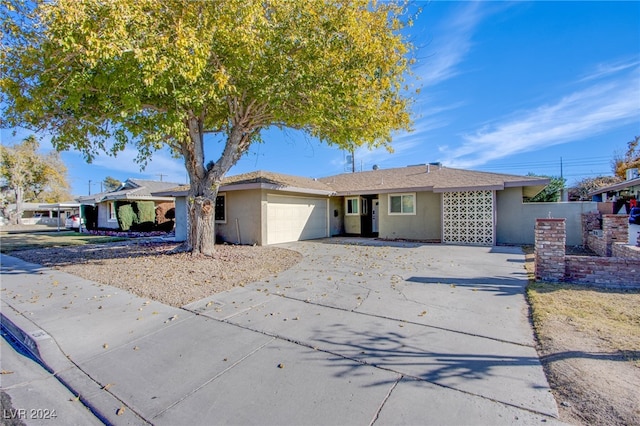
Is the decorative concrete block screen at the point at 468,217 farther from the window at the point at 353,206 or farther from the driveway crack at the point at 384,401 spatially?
the driveway crack at the point at 384,401

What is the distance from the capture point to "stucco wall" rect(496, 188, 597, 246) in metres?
12.3

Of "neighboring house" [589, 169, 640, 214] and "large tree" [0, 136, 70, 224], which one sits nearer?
"neighboring house" [589, 169, 640, 214]

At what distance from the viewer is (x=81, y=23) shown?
18.7ft

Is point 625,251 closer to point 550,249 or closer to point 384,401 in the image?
point 550,249

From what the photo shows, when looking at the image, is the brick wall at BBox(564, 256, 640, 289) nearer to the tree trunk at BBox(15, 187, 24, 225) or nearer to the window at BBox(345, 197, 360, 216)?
the window at BBox(345, 197, 360, 216)

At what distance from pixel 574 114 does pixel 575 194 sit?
66.6 ft

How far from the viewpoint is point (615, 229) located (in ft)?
26.9

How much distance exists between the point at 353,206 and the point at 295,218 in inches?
173

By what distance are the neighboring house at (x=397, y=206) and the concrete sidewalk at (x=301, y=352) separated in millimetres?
7127

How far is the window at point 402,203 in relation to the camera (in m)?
14.9

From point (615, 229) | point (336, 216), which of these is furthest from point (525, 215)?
point (336, 216)

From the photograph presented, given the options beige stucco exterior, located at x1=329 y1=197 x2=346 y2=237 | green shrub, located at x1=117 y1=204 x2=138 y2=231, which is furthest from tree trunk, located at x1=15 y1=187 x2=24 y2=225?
beige stucco exterior, located at x1=329 y1=197 x2=346 y2=237

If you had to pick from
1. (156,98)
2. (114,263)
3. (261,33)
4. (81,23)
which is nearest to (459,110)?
(261,33)

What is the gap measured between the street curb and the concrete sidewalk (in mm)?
16
